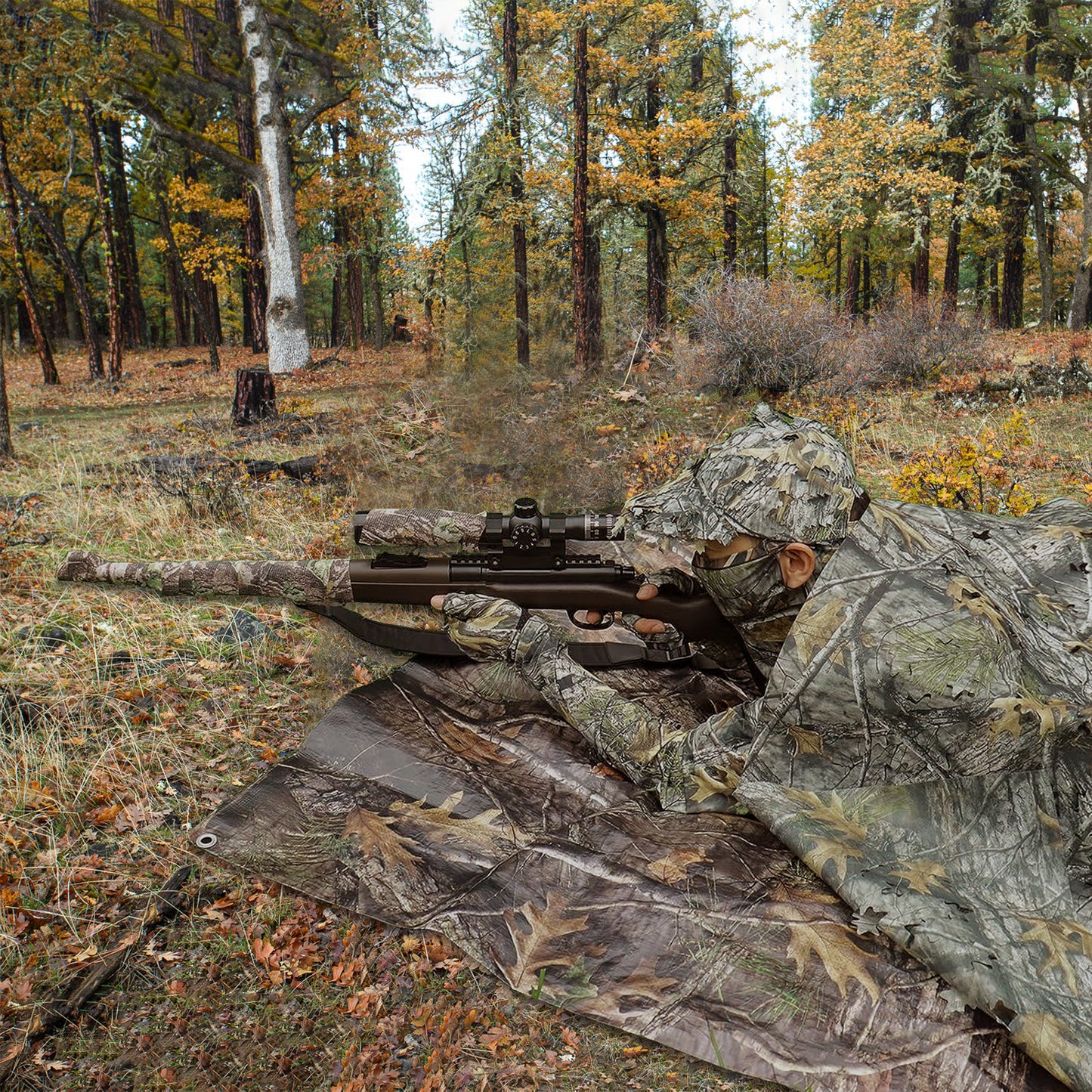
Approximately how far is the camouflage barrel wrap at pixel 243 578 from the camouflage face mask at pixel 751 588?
4.96ft

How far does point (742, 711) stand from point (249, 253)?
21.7 m

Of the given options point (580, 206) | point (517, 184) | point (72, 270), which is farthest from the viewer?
point (72, 270)

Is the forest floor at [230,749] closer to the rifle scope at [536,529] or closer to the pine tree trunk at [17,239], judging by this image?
the rifle scope at [536,529]

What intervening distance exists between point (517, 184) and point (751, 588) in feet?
46.9

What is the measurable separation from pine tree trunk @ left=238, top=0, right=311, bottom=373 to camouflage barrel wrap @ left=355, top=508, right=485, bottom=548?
13510mm

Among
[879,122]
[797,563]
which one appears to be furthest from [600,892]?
[879,122]

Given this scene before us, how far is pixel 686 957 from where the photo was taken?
6.79ft

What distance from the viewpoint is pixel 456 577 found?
2.99 m

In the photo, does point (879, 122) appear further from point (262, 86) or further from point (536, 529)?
point (536, 529)

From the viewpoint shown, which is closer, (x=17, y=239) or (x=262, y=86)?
(x=17, y=239)

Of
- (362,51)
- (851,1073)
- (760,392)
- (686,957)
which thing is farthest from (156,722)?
(362,51)

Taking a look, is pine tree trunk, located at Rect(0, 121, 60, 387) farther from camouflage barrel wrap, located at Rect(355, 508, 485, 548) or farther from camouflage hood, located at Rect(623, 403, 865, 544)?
camouflage hood, located at Rect(623, 403, 865, 544)

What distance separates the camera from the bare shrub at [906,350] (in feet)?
34.4

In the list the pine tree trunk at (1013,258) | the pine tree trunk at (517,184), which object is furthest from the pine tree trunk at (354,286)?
the pine tree trunk at (1013,258)
